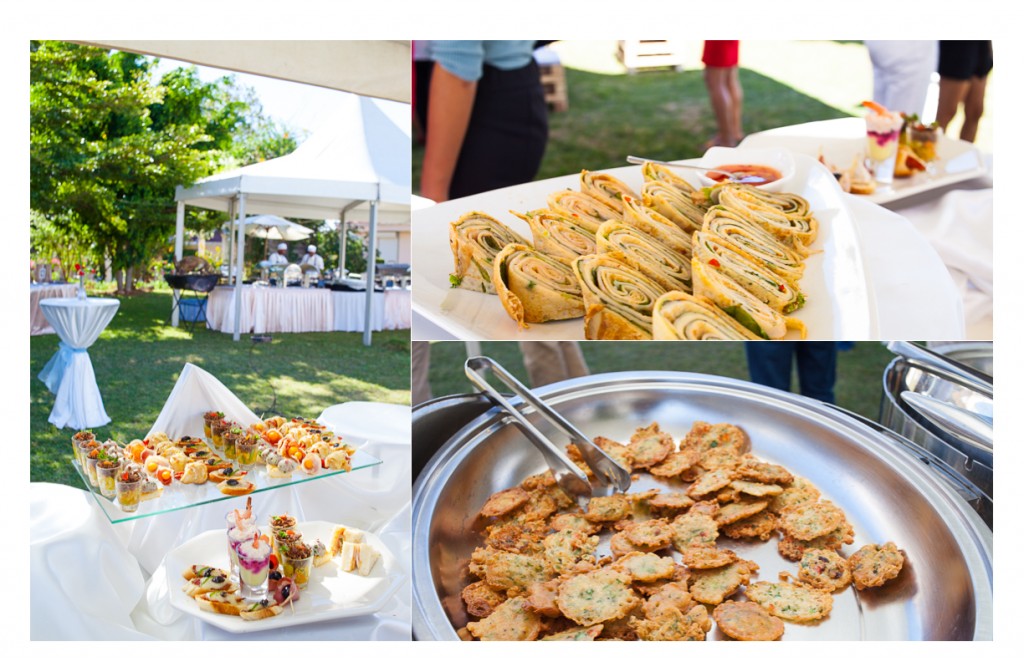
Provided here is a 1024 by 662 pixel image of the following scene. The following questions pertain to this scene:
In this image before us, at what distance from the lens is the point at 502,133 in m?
2.06

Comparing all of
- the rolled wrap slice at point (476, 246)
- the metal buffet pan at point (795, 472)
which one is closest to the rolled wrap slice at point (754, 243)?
the rolled wrap slice at point (476, 246)

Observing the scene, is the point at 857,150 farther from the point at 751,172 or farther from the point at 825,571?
the point at 825,571

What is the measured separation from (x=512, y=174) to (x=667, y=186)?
0.63 metres

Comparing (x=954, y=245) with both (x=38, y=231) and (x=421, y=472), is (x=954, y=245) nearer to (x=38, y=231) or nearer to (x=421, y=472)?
(x=421, y=472)

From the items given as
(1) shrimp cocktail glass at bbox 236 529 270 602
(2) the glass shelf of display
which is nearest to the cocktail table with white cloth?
(2) the glass shelf of display

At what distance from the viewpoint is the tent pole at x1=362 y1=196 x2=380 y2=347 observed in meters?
1.88

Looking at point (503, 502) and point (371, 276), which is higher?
point (371, 276)

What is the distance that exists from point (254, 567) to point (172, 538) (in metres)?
0.28

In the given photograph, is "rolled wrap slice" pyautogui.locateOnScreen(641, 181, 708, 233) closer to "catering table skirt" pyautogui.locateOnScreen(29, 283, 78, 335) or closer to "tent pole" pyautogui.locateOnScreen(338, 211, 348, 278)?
"tent pole" pyautogui.locateOnScreen(338, 211, 348, 278)

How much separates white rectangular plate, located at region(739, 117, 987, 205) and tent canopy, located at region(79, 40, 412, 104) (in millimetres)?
858

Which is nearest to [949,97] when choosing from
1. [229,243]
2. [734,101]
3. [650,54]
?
[734,101]

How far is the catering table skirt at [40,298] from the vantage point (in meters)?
1.82

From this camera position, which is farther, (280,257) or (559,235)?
(280,257)
